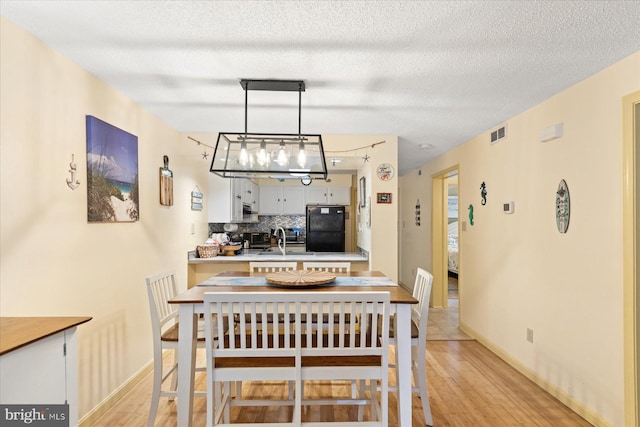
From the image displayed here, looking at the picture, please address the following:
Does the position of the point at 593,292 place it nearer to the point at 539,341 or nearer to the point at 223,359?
the point at 539,341

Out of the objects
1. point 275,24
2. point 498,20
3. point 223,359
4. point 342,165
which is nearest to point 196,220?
point 342,165

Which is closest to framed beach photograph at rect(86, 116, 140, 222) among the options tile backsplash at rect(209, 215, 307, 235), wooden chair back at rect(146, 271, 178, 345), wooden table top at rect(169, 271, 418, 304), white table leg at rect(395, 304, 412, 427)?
wooden chair back at rect(146, 271, 178, 345)

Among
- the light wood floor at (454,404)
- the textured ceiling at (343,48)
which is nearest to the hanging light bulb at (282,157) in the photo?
the textured ceiling at (343,48)

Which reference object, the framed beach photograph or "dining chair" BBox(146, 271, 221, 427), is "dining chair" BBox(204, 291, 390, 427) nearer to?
"dining chair" BBox(146, 271, 221, 427)

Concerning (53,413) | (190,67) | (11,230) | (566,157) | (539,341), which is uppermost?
(190,67)

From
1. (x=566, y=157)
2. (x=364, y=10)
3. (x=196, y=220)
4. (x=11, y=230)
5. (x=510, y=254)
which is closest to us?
(x=364, y=10)

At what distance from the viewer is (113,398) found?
2.59 m

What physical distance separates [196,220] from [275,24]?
A: 9.64 feet

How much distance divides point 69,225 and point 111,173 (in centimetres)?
51

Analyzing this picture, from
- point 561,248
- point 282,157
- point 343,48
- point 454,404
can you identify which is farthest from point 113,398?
point 561,248

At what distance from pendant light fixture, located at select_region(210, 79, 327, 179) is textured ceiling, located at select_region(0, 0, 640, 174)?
347 mm

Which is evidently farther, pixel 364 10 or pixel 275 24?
pixel 275 24

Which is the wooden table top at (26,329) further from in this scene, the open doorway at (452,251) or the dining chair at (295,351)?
the open doorway at (452,251)

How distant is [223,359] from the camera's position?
6.23ft
